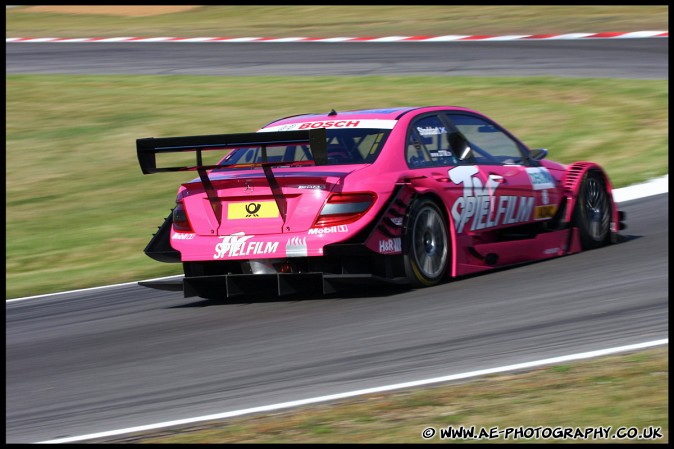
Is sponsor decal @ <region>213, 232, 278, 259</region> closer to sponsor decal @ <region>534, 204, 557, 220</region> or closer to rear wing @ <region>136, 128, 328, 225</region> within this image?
rear wing @ <region>136, 128, 328, 225</region>

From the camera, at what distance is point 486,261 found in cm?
923

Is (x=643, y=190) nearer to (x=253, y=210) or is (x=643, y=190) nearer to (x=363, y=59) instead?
(x=253, y=210)

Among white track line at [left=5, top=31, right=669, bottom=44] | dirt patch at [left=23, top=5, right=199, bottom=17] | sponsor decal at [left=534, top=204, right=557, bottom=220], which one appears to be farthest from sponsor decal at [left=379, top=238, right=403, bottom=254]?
dirt patch at [left=23, top=5, right=199, bottom=17]

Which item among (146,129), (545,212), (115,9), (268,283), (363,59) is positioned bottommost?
(268,283)

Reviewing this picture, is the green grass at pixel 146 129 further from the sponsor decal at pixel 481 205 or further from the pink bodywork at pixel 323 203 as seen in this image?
the sponsor decal at pixel 481 205

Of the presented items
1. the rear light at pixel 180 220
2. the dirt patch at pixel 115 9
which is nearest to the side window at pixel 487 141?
the rear light at pixel 180 220

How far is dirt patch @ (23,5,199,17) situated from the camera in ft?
143

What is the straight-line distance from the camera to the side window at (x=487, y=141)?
9.63 m

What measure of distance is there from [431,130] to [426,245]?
1058 mm

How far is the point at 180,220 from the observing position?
8922 mm

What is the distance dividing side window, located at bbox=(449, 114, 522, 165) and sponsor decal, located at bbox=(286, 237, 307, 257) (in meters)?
1.84

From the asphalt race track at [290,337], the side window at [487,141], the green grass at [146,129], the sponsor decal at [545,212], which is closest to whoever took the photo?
the asphalt race track at [290,337]

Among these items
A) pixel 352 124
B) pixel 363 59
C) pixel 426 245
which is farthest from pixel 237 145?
pixel 363 59

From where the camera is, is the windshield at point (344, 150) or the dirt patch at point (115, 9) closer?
the windshield at point (344, 150)
